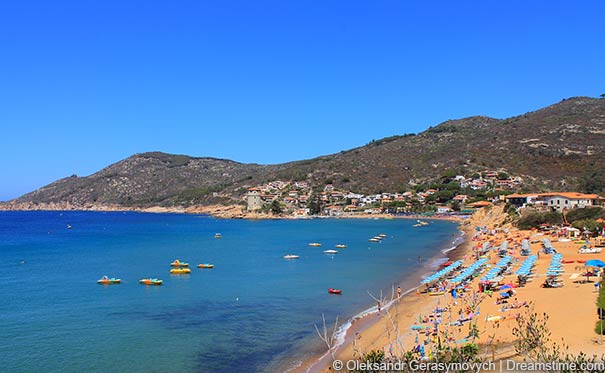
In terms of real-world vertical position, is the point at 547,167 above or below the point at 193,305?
above

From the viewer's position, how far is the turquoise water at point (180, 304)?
18750 mm

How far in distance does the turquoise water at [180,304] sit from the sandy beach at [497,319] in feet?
Result: 7.16

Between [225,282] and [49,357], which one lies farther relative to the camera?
[225,282]

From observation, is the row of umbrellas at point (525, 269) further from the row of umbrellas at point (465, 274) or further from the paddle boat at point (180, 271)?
the paddle boat at point (180, 271)

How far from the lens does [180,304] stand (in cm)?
2811

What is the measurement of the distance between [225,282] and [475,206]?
259 ft

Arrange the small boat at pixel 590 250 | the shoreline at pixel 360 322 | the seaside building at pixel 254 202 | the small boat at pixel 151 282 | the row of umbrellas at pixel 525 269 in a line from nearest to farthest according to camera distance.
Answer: the shoreline at pixel 360 322 → the row of umbrellas at pixel 525 269 → the small boat at pixel 151 282 → the small boat at pixel 590 250 → the seaside building at pixel 254 202

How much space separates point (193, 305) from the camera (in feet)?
90.8

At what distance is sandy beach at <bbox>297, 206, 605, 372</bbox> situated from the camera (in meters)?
15.2

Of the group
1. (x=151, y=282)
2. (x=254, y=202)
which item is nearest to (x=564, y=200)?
(x=151, y=282)

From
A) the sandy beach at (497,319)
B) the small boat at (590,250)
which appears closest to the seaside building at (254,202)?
the small boat at (590,250)

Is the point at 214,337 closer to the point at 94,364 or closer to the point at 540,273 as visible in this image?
the point at 94,364

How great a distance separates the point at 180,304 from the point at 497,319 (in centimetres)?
1702

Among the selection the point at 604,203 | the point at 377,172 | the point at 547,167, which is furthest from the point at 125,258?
the point at 377,172
